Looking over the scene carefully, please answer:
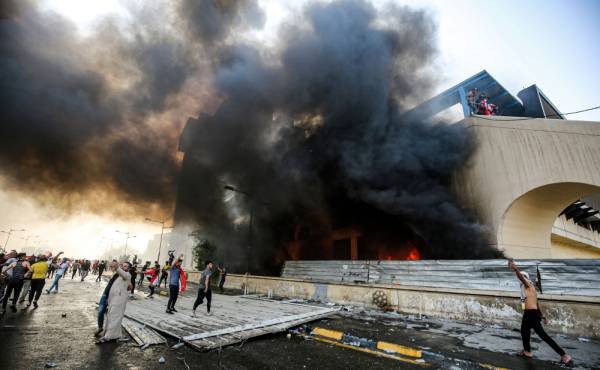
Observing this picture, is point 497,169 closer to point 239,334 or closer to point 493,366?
point 493,366

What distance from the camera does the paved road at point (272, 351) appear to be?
4.13 meters

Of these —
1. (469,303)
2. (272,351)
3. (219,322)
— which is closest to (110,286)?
(219,322)

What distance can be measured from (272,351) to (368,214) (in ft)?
54.8

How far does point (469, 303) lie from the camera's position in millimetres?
8078

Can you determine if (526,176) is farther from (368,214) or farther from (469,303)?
(368,214)

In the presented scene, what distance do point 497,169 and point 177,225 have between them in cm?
2454

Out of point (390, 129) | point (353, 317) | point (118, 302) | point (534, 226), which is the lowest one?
point (353, 317)

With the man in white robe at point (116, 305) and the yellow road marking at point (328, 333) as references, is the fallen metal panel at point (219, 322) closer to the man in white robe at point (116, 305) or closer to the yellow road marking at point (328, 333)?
the yellow road marking at point (328, 333)

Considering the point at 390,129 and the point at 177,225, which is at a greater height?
the point at 390,129

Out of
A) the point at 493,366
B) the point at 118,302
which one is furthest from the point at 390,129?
the point at 118,302

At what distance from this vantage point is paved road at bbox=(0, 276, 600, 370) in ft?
13.5

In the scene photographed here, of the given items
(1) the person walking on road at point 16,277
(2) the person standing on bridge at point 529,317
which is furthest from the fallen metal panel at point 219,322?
(2) the person standing on bridge at point 529,317

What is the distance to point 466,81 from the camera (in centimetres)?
1716

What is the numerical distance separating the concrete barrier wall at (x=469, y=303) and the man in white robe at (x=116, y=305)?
837 cm
